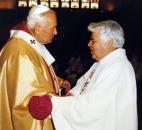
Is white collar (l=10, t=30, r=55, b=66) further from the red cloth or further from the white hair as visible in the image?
the red cloth

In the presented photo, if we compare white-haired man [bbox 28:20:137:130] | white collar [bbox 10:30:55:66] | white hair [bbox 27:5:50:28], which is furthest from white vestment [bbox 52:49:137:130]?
white hair [bbox 27:5:50:28]

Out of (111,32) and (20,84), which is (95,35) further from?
(20,84)

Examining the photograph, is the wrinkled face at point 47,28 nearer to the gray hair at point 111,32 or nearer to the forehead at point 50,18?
the forehead at point 50,18

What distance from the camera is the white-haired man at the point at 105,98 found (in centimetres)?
420

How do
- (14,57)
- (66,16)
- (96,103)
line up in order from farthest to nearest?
(66,16) < (14,57) < (96,103)

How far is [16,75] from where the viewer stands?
14.6 ft

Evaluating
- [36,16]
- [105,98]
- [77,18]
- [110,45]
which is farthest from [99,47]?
[77,18]

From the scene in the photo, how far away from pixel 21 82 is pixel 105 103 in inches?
32.0

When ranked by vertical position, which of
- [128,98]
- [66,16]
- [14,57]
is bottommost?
[66,16]

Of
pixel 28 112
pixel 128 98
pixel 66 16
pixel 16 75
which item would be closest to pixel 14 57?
pixel 16 75

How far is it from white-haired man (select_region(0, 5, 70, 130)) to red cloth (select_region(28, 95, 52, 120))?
95 mm

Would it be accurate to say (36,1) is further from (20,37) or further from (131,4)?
(20,37)

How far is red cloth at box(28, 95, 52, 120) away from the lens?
166 inches

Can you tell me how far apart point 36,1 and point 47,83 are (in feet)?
37.3
